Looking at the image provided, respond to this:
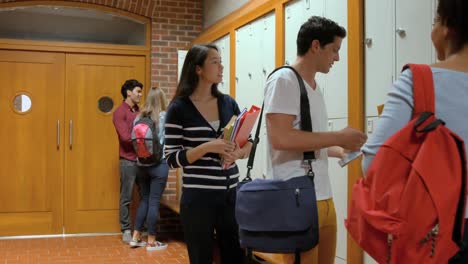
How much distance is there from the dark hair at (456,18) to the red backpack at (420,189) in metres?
0.14

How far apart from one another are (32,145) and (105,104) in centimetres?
98

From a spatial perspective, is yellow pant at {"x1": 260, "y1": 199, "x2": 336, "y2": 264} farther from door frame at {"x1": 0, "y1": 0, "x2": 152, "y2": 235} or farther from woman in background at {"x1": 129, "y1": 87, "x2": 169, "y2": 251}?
door frame at {"x1": 0, "y1": 0, "x2": 152, "y2": 235}

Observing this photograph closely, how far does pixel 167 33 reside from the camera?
661 cm

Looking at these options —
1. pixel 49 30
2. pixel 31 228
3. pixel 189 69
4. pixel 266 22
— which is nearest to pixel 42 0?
pixel 49 30

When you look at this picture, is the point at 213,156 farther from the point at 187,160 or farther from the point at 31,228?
the point at 31,228

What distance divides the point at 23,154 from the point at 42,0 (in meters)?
1.85

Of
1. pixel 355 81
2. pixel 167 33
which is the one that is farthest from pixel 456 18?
pixel 167 33

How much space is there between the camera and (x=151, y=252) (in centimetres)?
541

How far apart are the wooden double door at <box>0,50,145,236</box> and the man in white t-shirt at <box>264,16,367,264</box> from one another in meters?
4.87

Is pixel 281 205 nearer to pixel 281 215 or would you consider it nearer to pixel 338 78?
pixel 281 215

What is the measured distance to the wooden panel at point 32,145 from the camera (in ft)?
20.3

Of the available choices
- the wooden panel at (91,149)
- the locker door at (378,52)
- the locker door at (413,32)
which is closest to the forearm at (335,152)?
the locker door at (413,32)

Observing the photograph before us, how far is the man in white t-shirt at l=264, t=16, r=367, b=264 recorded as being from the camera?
5.93 feet

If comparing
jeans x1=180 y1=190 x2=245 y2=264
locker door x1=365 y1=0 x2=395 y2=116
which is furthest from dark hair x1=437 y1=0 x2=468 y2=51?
locker door x1=365 y1=0 x2=395 y2=116
